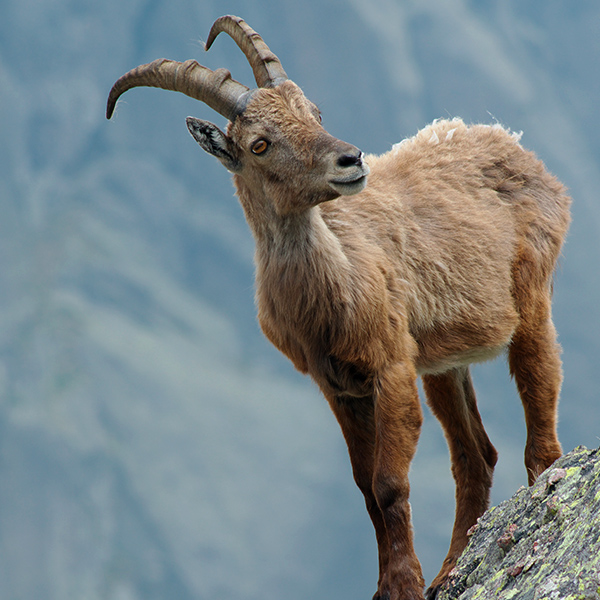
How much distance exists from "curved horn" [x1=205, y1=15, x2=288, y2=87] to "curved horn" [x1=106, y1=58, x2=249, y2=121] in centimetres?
32

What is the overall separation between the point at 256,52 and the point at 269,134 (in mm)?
1118

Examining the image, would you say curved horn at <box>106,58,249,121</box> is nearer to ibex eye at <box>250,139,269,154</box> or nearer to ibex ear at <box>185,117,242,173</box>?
ibex ear at <box>185,117,242,173</box>

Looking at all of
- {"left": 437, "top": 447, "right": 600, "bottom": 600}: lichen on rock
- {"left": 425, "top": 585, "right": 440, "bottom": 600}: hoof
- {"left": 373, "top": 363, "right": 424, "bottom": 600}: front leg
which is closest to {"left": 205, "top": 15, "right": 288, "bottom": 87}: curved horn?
{"left": 373, "top": 363, "right": 424, "bottom": 600}: front leg

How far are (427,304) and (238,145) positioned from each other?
2345mm

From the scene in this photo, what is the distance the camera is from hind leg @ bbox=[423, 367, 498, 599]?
27.0 feet

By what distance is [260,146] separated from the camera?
6.53m

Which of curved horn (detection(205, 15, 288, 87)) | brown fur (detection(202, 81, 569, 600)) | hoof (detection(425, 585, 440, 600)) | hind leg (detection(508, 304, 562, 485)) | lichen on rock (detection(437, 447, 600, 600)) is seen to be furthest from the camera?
hind leg (detection(508, 304, 562, 485))

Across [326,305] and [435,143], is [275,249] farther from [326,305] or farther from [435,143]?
[435,143]

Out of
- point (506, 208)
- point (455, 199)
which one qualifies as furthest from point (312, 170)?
point (506, 208)

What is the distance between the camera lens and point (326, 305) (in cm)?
677

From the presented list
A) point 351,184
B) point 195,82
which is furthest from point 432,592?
point 195,82

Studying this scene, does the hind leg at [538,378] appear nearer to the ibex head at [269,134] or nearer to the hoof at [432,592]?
the hoof at [432,592]

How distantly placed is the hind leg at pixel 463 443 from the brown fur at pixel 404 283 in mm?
15

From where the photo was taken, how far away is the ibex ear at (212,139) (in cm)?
670
